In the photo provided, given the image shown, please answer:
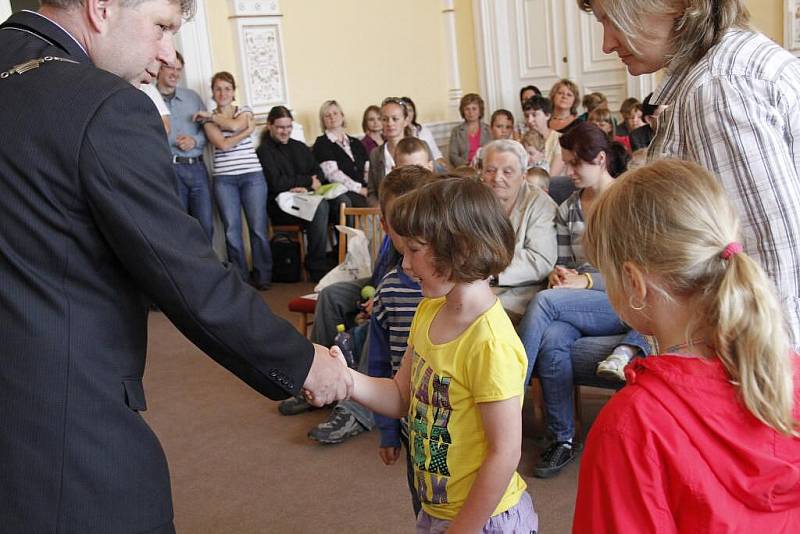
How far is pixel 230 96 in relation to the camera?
6.60 meters

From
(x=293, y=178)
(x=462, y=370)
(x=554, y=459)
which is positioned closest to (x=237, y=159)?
(x=293, y=178)

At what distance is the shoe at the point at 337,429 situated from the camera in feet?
11.6

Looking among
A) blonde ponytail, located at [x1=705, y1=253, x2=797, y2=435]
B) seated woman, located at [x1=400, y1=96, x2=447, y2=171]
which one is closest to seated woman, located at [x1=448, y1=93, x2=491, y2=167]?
seated woman, located at [x1=400, y1=96, x2=447, y2=171]

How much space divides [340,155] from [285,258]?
98 cm

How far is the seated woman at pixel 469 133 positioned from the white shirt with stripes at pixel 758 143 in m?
6.17

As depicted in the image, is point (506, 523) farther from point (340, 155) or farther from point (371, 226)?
point (340, 155)

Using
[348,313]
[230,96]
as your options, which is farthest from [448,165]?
[348,313]

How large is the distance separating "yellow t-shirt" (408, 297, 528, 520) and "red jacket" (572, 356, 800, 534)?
0.45 meters

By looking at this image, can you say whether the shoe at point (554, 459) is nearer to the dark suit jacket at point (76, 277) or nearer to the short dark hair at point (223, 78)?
the dark suit jacket at point (76, 277)

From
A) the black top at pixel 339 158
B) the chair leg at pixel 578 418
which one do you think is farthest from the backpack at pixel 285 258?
the chair leg at pixel 578 418

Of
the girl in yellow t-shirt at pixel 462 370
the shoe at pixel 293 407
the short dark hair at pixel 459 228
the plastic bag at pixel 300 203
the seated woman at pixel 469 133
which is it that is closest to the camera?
the girl in yellow t-shirt at pixel 462 370

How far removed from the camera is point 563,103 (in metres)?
6.58

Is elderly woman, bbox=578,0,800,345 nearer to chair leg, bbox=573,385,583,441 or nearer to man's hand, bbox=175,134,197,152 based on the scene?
chair leg, bbox=573,385,583,441

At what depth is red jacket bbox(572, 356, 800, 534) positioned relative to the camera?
1032 mm
